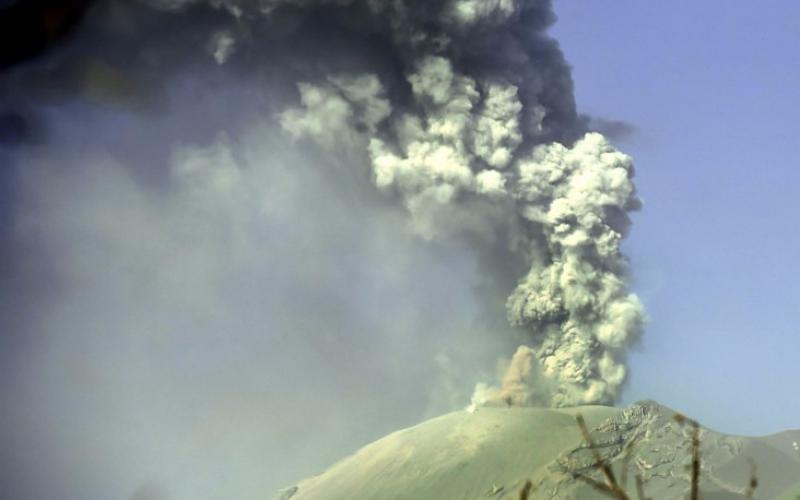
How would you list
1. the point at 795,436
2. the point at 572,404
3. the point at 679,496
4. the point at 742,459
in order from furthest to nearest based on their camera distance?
the point at 795,436 < the point at 742,459 < the point at 679,496 < the point at 572,404

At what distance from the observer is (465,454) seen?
9400cm

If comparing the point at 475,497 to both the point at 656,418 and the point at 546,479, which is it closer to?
the point at 546,479

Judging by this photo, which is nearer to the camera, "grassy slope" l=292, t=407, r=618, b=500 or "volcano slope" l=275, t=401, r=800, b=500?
"volcano slope" l=275, t=401, r=800, b=500

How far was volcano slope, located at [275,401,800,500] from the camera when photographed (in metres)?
89.2

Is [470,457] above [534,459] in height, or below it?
above

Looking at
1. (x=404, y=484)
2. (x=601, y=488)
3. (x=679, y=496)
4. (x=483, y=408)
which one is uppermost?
(x=483, y=408)

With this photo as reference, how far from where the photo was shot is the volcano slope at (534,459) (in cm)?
8919

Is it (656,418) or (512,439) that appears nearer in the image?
(512,439)

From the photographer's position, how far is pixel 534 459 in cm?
9144

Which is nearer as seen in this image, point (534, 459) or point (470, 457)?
point (534, 459)

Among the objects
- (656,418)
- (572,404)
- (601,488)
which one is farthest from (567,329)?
(601,488)

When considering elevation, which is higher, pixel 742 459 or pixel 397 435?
pixel 397 435

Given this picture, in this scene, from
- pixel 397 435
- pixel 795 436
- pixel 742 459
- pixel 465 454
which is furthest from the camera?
pixel 795 436

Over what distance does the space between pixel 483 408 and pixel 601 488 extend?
97.5 meters
